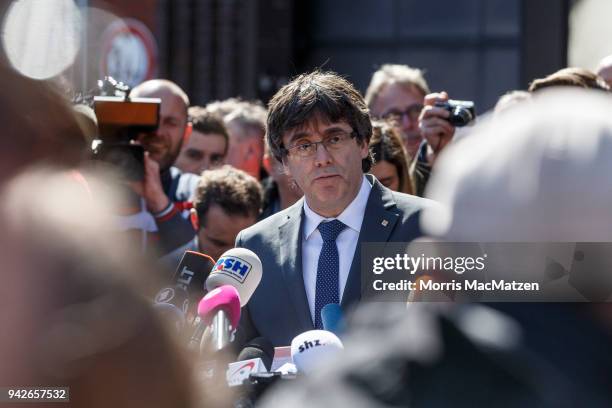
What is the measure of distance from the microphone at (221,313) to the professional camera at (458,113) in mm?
2708

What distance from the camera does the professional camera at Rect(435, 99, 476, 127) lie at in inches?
199

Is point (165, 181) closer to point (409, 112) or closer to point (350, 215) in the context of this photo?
point (409, 112)

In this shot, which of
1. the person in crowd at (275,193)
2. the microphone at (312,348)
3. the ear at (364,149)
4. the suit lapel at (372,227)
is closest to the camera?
the microphone at (312,348)

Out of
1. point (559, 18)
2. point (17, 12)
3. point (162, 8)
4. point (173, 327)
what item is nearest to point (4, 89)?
point (17, 12)

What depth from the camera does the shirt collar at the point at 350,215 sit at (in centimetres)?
358

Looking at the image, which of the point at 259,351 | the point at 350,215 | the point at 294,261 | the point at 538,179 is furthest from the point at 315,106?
the point at 538,179

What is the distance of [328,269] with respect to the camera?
11.4 feet

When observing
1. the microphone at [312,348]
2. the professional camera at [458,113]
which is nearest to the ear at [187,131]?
the professional camera at [458,113]

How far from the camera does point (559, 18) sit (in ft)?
26.0

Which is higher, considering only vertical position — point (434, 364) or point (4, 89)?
point (4, 89)

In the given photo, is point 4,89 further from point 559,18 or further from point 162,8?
point 162,8

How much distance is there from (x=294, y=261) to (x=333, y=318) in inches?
21.1

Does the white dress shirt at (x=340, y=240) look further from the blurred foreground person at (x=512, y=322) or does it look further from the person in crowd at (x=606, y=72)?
the blurred foreground person at (x=512, y=322)

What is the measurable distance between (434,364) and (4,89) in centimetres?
70
